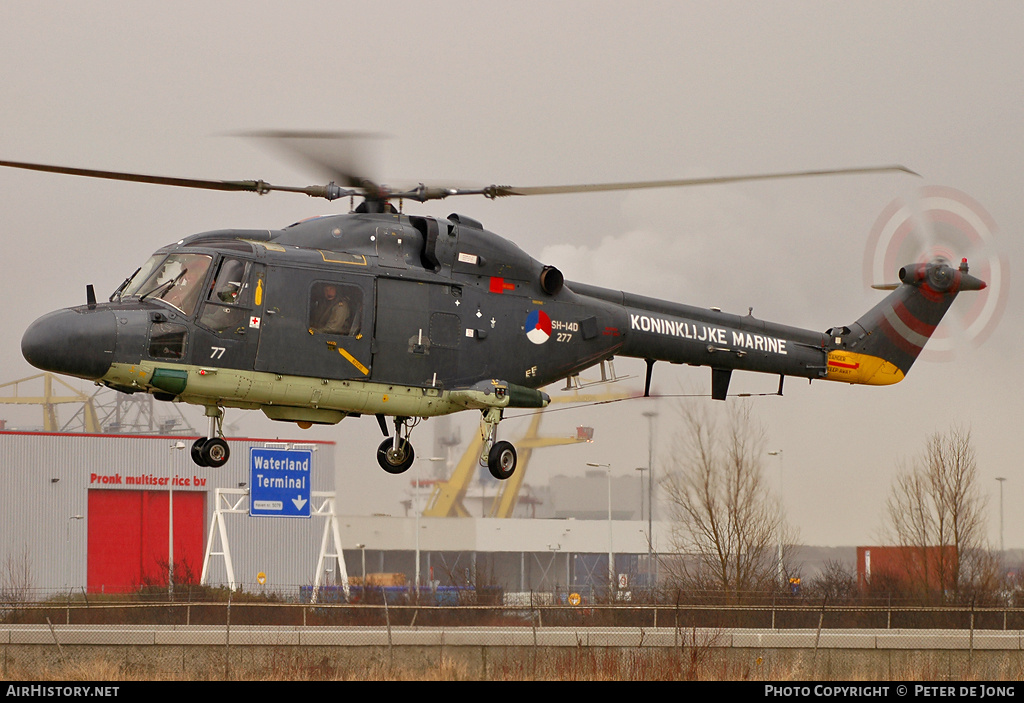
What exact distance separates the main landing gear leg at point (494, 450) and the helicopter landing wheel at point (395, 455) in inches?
51.0

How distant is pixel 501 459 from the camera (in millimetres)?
19047

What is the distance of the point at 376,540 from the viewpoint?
325 ft

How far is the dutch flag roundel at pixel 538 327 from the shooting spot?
1973cm

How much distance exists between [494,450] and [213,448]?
169 inches

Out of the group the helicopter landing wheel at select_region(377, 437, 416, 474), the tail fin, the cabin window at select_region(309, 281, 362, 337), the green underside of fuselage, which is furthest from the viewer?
the tail fin

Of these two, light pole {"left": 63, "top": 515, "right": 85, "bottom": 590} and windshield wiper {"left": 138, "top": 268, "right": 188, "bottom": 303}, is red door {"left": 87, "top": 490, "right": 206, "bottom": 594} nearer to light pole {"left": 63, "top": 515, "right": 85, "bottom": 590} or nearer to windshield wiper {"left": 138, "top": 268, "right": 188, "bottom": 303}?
light pole {"left": 63, "top": 515, "right": 85, "bottom": 590}

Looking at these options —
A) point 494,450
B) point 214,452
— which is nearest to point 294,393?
point 214,452

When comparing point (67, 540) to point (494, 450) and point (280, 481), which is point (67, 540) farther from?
point (494, 450)

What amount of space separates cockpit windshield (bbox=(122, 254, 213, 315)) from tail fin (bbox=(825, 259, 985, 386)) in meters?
12.7

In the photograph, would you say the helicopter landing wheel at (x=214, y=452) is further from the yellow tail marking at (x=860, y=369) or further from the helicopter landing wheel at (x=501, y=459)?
the yellow tail marking at (x=860, y=369)

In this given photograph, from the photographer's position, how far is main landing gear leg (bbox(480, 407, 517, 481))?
19.0 m

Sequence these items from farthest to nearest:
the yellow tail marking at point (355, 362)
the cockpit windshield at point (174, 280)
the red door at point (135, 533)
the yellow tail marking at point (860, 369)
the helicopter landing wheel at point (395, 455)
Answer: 1. the red door at point (135, 533)
2. the yellow tail marking at point (860, 369)
3. the helicopter landing wheel at point (395, 455)
4. the yellow tail marking at point (355, 362)
5. the cockpit windshield at point (174, 280)

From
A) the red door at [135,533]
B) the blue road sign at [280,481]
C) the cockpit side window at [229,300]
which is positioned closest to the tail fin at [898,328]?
the cockpit side window at [229,300]

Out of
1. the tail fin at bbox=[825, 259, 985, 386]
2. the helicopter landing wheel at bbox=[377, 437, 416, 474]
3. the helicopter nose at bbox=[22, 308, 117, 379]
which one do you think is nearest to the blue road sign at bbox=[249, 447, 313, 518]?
the tail fin at bbox=[825, 259, 985, 386]
